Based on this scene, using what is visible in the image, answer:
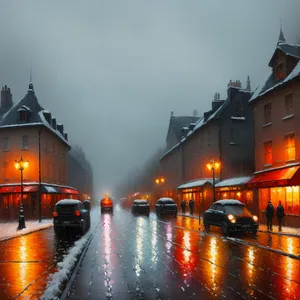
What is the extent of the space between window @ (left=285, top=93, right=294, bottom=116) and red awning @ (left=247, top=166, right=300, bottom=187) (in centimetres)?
388

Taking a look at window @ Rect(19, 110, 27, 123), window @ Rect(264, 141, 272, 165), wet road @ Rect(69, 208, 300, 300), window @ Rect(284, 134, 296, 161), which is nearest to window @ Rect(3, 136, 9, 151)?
window @ Rect(19, 110, 27, 123)

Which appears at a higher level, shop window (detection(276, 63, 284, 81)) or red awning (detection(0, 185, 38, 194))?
shop window (detection(276, 63, 284, 81))

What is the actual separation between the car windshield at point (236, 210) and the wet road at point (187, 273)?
5.53 meters

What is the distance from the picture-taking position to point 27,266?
40.5 ft

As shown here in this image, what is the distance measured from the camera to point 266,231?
24.5 metres

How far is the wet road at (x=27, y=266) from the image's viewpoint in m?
8.95

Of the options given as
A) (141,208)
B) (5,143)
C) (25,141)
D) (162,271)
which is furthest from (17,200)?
(162,271)

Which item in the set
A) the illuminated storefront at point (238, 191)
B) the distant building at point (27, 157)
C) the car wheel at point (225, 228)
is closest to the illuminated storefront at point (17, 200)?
the distant building at point (27, 157)

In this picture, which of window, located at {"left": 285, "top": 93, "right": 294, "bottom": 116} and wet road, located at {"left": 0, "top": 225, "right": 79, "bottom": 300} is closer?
wet road, located at {"left": 0, "top": 225, "right": 79, "bottom": 300}

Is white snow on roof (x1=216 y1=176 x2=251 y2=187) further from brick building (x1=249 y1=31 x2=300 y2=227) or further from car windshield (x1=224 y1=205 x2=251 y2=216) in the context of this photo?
car windshield (x1=224 y1=205 x2=251 y2=216)

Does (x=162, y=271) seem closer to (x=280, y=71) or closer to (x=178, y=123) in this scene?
(x=280, y=71)

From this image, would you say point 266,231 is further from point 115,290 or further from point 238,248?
point 115,290

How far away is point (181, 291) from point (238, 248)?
811 cm

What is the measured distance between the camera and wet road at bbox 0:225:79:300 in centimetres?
895
